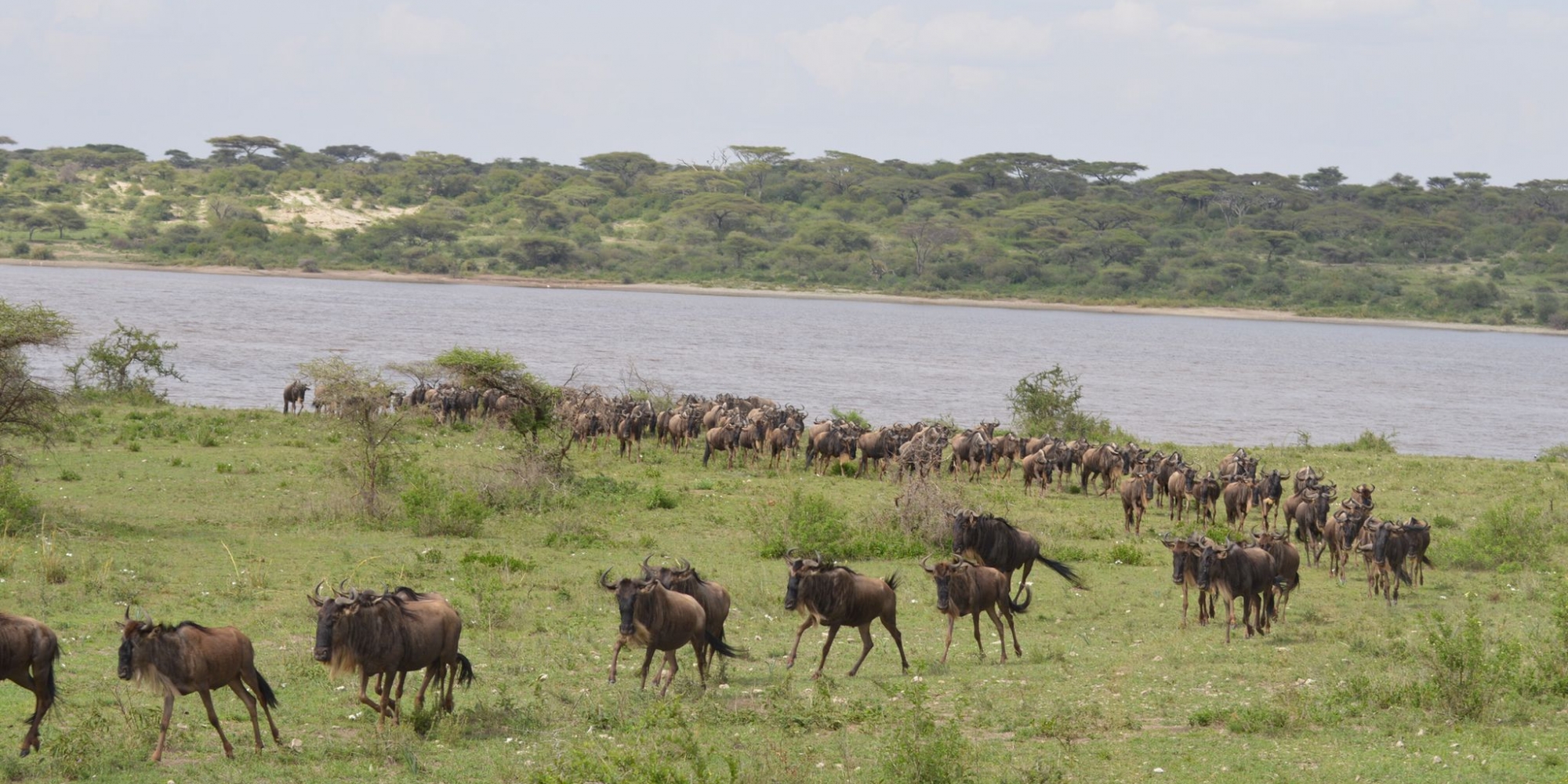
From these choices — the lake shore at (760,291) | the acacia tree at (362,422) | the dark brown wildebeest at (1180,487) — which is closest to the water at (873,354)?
the lake shore at (760,291)

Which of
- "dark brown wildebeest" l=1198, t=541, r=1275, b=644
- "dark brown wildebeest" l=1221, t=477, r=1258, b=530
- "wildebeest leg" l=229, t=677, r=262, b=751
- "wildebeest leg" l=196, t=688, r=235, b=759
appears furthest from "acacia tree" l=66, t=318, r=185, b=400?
"dark brown wildebeest" l=1198, t=541, r=1275, b=644

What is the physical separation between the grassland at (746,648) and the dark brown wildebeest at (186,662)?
31cm

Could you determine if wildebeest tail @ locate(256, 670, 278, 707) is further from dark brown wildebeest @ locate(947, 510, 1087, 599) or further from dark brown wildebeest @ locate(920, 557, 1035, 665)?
dark brown wildebeest @ locate(947, 510, 1087, 599)

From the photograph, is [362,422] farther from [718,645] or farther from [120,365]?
[120,365]

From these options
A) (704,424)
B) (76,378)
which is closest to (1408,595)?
(704,424)

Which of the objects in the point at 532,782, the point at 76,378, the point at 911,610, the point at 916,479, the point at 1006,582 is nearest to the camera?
the point at 532,782

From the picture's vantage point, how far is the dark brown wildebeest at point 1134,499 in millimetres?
22578

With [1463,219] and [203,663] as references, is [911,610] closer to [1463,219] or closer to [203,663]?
[203,663]

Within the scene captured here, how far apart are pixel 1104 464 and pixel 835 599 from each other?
16259mm

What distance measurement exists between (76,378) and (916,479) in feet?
85.4

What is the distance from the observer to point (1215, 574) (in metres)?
14.4

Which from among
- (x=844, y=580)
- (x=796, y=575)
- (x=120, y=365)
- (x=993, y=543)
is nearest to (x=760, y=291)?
(x=120, y=365)

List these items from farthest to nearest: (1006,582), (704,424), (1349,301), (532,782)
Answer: (1349,301) < (704,424) < (1006,582) < (532,782)

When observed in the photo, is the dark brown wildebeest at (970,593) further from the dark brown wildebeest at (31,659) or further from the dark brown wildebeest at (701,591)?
the dark brown wildebeest at (31,659)
